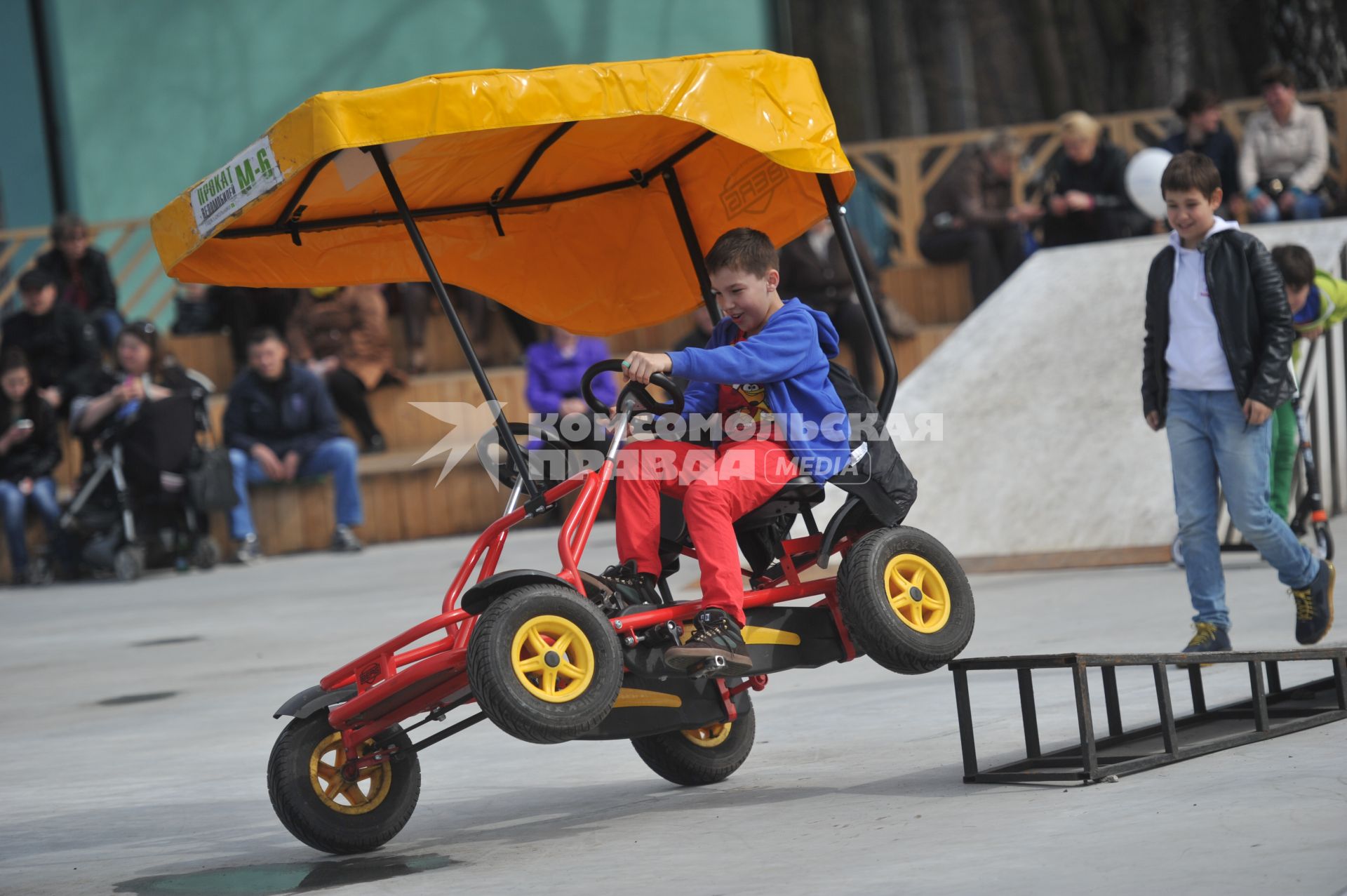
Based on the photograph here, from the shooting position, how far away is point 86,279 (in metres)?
14.9

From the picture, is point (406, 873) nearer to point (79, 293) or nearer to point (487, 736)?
point (487, 736)

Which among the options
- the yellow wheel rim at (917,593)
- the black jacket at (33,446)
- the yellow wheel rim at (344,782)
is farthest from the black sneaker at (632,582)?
the black jacket at (33,446)

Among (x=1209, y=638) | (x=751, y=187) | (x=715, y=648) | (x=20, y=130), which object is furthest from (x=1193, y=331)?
(x=20, y=130)

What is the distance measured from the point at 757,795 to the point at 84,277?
10888 mm

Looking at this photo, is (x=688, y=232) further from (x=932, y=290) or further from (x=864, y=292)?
(x=932, y=290)

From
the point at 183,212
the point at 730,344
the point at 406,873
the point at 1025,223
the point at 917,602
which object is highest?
the point at 1025,223

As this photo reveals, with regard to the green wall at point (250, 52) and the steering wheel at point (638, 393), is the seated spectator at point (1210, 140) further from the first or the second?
the steering wheel at point (638, 393)

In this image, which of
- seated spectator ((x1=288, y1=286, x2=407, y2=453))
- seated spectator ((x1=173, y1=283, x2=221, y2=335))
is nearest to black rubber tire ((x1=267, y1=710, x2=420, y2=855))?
seated spectator ((x1=288, y1=286, x2=407, y2=453))

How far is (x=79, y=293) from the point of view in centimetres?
1487

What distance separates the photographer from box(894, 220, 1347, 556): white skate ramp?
1034 centimetres

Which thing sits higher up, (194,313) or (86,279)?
(86,279)

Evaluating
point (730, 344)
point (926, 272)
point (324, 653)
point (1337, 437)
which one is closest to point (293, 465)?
point (324, 653)

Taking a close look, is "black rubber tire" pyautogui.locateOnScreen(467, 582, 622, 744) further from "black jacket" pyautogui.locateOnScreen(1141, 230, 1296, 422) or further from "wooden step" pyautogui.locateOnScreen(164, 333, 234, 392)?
"wooden step" pyautogui.locateOnScreen(164, 333, 234, 392)

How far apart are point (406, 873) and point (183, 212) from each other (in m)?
2.25
